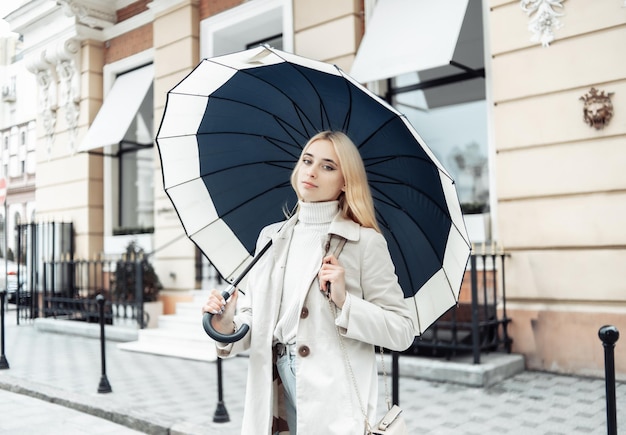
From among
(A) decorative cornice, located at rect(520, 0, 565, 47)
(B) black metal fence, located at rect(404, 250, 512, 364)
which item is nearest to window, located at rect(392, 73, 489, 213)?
(B) black metal fence, located at rect(404, 250, 512, 364)

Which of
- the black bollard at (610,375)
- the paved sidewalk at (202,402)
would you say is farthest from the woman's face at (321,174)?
the paved sidewalk at (202,402)

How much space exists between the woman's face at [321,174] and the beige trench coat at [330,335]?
0.13 meters

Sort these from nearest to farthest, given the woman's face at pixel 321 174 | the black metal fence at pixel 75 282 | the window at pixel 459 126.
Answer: the woman's face at pixel 321 174
the window at pixel 459 126
the black metal fence at pixel 75 282

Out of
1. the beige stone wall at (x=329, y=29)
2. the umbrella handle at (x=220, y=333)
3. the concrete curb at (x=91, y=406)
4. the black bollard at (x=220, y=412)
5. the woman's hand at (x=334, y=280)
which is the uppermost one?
the beige stone wall at (x=329, y=29)

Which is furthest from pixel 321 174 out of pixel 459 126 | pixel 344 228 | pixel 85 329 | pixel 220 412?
pixel 85 329

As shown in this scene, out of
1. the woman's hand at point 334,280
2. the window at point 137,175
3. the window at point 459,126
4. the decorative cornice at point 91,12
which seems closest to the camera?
the woman's hand at point 334,280

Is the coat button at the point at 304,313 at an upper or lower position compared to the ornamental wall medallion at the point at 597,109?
lower

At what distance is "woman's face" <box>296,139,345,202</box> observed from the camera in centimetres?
241

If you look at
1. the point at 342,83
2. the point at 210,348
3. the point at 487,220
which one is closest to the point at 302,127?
the point at 342,83

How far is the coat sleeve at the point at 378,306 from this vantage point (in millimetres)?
2184

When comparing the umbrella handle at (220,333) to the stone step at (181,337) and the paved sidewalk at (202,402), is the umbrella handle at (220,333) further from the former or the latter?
the stone step at (181,337)

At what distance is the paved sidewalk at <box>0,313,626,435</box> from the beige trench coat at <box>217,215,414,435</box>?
2946 millimetres

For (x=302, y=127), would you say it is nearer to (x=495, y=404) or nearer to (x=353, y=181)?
(x=353, y=181)

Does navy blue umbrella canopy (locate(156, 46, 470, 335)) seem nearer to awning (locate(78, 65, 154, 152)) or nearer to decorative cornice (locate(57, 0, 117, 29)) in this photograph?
Answer: awning (locate(78, 65, 154, 152))
